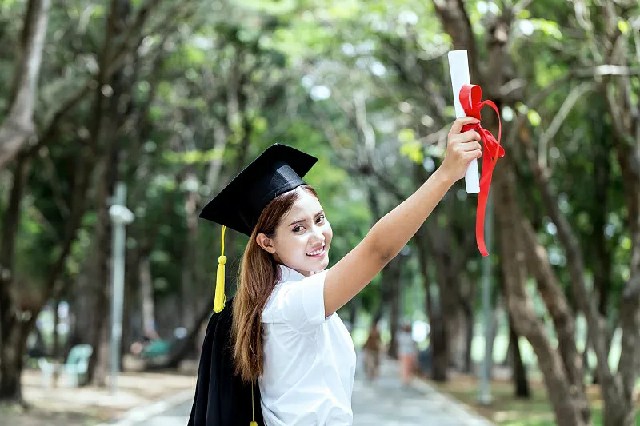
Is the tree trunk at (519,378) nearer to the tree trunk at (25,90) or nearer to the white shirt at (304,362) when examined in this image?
the tree trunk at (25,90)

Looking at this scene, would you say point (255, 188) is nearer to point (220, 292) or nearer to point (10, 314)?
point (220, 292)

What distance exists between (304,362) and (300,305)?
0.19 metres

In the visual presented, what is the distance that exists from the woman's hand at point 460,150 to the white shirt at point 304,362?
0.52 m

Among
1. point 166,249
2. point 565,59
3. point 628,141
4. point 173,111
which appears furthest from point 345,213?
point 628,141

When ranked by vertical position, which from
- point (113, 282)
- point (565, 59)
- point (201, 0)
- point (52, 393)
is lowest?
point (52, 393)

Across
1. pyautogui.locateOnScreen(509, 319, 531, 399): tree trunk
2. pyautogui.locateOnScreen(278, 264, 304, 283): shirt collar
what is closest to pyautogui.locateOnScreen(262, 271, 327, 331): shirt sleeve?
pyautogui.locateOnScreen(278, 264, 304, 283): shirt collar

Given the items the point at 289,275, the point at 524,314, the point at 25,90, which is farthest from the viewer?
the point at 524,314

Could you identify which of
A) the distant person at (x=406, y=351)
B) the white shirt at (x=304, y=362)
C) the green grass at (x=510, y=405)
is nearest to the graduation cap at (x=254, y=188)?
the white shirt at (x=304, y=362)

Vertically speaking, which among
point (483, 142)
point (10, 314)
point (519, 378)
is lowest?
point (519, 378)

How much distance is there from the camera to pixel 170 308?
53.3m

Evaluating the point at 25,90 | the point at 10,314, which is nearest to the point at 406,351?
the point at 10,314

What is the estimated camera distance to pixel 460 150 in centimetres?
324

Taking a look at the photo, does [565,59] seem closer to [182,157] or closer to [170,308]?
[182,157]

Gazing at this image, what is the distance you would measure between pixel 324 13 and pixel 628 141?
11.0 metres
